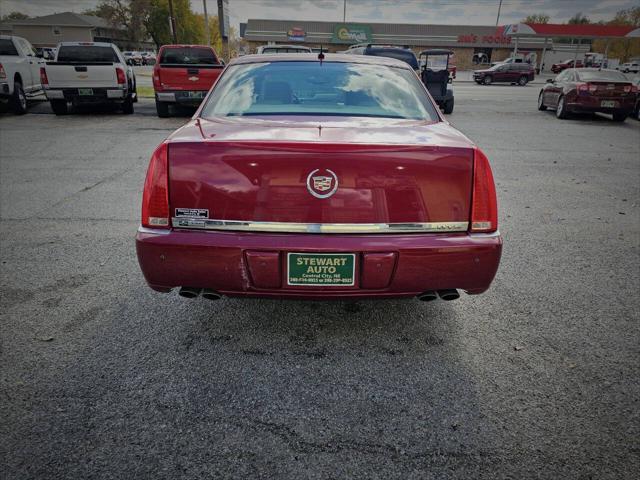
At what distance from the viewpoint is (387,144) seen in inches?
82.1

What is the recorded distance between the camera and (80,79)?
436 inches

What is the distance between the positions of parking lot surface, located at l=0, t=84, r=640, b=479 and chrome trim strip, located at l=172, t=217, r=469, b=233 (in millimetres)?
755

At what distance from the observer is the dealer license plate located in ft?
6.87

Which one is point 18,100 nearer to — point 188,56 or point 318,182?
point 188,56

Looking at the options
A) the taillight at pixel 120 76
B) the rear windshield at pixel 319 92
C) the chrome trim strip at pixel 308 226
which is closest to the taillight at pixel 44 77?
the taillight at pixel 120 76

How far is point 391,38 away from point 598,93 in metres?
50.6

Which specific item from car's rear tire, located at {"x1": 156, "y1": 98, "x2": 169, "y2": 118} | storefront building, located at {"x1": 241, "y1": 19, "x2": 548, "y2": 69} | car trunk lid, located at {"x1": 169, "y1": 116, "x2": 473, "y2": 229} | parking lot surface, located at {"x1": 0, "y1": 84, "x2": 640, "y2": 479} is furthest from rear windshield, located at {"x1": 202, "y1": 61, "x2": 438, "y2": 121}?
storefront building, located at {"x1": 241, "y1": 19, "x2": 548, "y2": 69}

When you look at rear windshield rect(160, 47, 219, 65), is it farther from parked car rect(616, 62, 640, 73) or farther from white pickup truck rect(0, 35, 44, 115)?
parked car rect(616, 62, 640, 73)

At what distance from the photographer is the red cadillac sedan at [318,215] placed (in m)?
2.06

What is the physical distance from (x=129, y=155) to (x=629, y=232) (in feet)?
23.6

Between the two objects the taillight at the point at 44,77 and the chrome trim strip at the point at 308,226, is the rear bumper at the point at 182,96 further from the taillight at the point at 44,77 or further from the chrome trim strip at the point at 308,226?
the chrome trim strip at the point at 308,226

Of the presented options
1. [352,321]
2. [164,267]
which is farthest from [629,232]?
→ [164,267]

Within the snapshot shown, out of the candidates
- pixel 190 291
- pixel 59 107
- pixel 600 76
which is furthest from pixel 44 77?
pixel 600 76

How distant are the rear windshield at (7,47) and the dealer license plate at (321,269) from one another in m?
13.8
